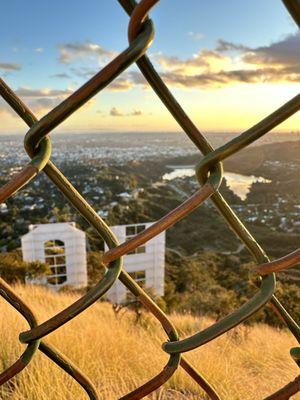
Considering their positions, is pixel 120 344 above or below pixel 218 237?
above

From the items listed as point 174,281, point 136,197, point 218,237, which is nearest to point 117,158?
point 136,197

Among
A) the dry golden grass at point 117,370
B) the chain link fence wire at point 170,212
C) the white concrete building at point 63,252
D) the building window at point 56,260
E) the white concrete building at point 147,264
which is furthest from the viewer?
the white concrete building at point 147,264

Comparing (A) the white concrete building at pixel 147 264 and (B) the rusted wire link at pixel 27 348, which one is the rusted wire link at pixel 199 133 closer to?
(B) the rusted wire link at pixel 27 348

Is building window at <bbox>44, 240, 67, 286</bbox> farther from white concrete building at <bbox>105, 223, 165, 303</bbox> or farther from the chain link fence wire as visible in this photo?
the chain link fence wire

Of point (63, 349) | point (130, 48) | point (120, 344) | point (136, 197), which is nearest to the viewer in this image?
point (130, 48)

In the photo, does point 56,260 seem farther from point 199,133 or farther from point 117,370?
point 199,133

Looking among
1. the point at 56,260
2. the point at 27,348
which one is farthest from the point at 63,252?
the point at 27,348

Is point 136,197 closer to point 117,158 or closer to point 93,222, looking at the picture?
point 117,158

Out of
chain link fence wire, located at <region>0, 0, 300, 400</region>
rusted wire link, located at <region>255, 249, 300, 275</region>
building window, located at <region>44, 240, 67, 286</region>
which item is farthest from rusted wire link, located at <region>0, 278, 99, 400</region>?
building window, located at <region>44, 240, 67, 286</region>

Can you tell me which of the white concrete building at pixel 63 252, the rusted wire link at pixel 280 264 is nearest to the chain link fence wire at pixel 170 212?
the rusted wire link at pixel 280 264
